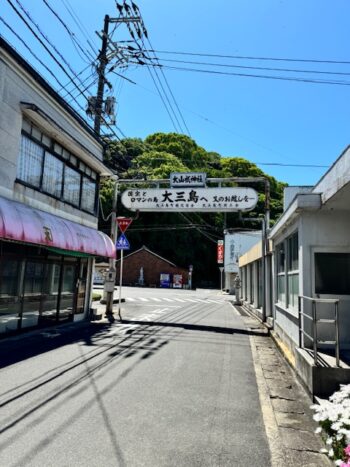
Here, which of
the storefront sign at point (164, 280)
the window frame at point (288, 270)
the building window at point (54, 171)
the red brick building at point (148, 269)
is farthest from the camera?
the red brick building at point (148, 269)

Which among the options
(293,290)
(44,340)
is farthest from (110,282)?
(293,290)

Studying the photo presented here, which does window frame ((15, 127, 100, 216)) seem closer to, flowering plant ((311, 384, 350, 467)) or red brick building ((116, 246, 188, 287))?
flowering plant ((311, 384, 350, 467))

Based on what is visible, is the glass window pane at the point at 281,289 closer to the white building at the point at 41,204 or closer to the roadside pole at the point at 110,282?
the white building at the point at 41,204

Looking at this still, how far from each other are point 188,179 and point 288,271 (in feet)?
22.3

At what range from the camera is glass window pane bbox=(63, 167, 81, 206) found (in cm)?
1322

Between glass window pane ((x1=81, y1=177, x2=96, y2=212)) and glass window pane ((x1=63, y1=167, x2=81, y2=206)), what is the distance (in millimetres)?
541

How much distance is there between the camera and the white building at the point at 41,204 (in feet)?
31.0

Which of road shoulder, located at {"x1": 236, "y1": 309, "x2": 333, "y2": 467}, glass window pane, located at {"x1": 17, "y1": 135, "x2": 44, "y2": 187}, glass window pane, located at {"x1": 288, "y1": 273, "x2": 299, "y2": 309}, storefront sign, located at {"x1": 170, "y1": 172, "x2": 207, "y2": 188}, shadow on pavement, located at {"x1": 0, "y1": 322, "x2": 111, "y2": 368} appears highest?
storefront sign, located at {"x1": 170, "y1": 172, "x2": 207, "y2": 188}

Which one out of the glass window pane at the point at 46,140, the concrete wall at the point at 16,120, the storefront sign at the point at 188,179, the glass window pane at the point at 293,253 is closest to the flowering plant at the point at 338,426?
the glass window pane at the point at 293,253

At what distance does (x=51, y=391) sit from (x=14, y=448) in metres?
1.91

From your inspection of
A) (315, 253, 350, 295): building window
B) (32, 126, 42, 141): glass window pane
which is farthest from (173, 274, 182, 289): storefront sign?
(315, 253, 350, 295): building window

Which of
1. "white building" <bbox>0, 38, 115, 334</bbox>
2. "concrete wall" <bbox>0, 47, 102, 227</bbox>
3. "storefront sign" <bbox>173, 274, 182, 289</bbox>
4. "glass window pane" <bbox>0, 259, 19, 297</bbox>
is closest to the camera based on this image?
"concrete wall" <bbox>0, 47, 102, 227</bbox>

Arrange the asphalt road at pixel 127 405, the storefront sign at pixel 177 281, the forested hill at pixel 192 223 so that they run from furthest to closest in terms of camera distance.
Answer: the storefront sign at pixel 177 281 → the forested hill at pixel 192 223 → the asphalt road at pixel 127 405

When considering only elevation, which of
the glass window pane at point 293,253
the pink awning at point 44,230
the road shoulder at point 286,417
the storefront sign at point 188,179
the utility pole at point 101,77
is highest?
the utility pole at point 101,77
